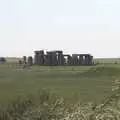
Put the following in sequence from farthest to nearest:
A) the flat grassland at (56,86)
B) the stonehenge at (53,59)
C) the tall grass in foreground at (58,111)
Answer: the stonehenge at (53,59) < the flat grassland at (56,86) < the tall grass in foreground at (58,111)

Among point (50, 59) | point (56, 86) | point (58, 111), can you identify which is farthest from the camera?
point (50, 59)

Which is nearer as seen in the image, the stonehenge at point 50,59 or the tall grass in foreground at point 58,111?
the tall grass in foreground at point 58,111

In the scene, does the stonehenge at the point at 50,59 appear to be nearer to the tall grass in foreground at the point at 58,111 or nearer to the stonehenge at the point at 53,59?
the stonehenge at the point at 53,59

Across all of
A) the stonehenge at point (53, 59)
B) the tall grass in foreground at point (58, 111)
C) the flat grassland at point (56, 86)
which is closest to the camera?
the tall grass in foreground at point (58, 111)

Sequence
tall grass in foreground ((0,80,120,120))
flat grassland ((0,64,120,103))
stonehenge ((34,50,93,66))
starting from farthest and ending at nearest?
stonehenge ((34,50,93,66)) < flat grassland ((0,64,120,103)) < tall grass in foreground ((0,80,120,120))

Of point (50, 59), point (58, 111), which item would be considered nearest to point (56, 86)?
point (58, 111)

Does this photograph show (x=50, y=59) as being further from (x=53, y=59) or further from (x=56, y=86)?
(x=56, y=86)

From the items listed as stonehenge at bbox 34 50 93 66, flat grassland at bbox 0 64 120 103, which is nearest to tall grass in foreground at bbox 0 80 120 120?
flat grassland at bbox 0 64 120 103

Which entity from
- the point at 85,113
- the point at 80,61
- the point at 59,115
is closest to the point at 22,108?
the point at 59,115

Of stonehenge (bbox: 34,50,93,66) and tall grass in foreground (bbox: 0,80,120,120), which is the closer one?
tall grass in foreground (bbox: 0,80,120,120)

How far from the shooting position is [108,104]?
9680 millimetres

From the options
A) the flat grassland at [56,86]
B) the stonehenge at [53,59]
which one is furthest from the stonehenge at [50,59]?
the flat grassland at [56,86]

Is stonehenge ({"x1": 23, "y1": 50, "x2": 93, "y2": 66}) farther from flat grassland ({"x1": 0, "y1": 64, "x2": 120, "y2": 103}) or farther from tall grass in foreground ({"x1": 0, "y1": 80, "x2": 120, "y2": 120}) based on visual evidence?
tall grass in foreground ({"x1": 0, "y1": 80, "x2": 120, "y2": 120})

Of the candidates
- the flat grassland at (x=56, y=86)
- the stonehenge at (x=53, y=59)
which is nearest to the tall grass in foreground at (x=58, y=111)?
the flat grassland at (x=56, y=86)
